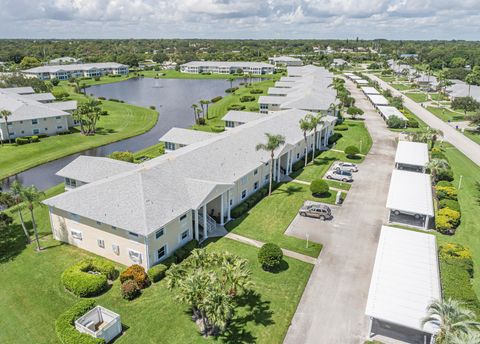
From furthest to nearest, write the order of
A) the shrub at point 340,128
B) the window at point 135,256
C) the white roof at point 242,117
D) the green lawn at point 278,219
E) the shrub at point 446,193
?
the shrub at point 340,128 → the white roof at point 242,117 → the shrub at point 446,193 → the green lawn at point 278,219 → the window at point 135,256

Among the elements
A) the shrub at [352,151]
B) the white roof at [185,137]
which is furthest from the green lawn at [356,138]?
the white roof at [185,137]

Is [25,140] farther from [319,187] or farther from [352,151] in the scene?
[352,151]

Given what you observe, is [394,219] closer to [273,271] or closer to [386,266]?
[386,266]

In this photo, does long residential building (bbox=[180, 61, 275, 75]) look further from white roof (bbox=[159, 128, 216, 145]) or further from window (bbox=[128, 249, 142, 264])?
window (bbox=[128, 249, 142, 264])

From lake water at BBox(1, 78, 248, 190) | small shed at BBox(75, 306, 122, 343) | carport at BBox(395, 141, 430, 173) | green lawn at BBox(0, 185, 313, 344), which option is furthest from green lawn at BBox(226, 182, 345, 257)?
lake water at BBox(1, 78, 248, 190)

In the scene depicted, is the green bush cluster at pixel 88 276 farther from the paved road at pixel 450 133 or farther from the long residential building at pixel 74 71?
the long residential building at pixel 74 71

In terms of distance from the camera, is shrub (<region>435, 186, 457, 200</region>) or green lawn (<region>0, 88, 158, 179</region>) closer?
shrub (<region>435, 186, 457, 200</region>)

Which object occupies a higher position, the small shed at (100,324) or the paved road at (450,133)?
the paved road at (450,133)
